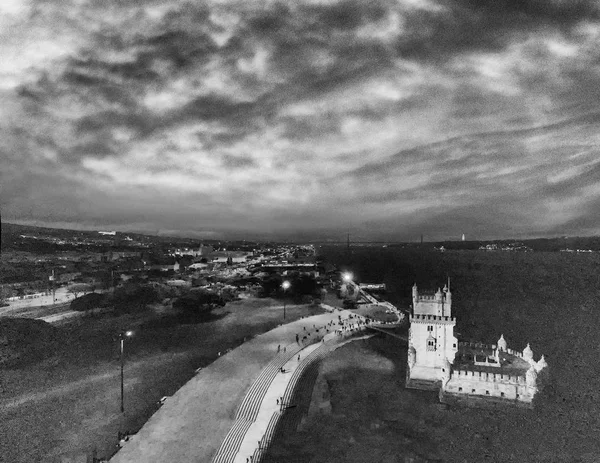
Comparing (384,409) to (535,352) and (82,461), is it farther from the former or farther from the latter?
(535,352)

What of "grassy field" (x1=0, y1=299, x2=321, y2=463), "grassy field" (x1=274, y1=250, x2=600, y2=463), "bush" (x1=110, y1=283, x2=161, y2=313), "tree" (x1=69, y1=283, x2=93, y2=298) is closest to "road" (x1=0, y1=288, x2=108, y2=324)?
"tree" (x1=69, y1=283, x2=93, y2=298)

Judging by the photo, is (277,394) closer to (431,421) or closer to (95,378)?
(431,421)

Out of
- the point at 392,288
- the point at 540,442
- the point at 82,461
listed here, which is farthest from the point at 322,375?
the point at 392,288

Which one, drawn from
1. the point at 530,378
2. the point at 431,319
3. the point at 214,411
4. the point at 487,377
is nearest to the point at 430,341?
the point at 431,319

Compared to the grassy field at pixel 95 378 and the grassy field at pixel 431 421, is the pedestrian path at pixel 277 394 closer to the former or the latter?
the grassy field at pixel 431 421

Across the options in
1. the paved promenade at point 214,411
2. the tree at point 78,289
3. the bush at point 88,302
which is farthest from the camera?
the tree at point 78,289

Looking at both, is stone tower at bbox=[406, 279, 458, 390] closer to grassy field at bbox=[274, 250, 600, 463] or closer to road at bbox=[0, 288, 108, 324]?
grassy field at bbox=[274, 250, 600, 463]

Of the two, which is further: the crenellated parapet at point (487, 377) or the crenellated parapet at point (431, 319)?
the crenellated parapet at point (431, 319)

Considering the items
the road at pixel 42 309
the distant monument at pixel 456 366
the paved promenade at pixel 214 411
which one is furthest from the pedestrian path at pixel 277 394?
the road at pixel 42 309
